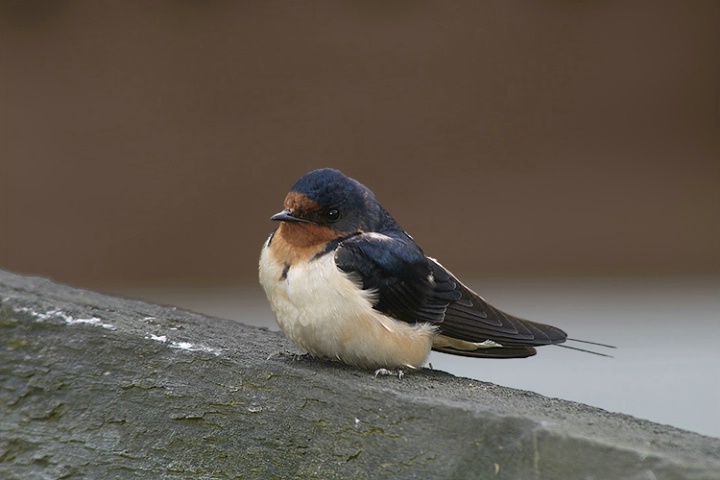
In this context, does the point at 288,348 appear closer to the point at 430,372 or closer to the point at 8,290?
the point at 430,372

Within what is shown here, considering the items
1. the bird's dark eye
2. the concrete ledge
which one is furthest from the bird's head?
the concrete ledge

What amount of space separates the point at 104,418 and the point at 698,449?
50.2 inches

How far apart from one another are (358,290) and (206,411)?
48 centimetres

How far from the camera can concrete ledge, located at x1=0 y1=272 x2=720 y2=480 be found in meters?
2.22

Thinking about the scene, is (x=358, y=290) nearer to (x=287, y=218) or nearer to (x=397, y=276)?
(x=397, y=276)

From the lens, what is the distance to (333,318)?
2.56 meters

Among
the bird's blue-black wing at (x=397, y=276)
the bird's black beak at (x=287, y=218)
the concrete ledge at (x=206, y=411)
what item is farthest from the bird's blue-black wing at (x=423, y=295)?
the concrete ledge at (x=206, y=411)

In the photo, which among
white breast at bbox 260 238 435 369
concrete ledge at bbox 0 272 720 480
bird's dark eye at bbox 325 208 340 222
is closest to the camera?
concrete ledge at bbox 0 272 720 480

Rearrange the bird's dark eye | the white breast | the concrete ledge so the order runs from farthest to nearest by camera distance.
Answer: the bird's dark eye, the white breast, the concrete ledge

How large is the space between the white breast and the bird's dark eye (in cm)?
10

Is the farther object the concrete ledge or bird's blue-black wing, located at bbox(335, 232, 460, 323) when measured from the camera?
bird's blue-black wing, located at bbox(335, 232, 460, 323)

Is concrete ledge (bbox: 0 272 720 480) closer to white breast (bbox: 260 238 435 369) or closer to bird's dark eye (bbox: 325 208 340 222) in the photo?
white breast (bbox: 260 238 435 369)

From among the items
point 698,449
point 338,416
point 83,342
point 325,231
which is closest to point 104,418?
point 83,342

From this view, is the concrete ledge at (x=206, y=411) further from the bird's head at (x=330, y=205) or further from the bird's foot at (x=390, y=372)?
the bird's head at (x=330, y=205)
